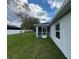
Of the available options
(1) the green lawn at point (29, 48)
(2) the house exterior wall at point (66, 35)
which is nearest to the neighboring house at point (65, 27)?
(2) the house exterior wall at point (66, 35)

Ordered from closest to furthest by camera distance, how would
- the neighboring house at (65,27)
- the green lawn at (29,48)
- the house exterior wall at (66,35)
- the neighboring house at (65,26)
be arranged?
the green lawn at (29,48) → the neighboring house at (65,26) → the neighboring house at (65,27) → the house exterior wall at (66,35)

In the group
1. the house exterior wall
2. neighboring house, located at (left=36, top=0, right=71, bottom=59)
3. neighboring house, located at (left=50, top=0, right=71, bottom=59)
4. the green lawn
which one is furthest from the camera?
the house exterior wall

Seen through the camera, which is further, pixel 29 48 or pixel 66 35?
pixel 66 35

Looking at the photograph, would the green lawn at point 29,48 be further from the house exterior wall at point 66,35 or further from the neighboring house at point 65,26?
the house exterior wall at point 66,35

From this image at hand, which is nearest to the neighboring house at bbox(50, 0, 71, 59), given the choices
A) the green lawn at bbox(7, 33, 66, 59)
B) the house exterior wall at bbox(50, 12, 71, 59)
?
the house exterior wall at bbox(50, 12, 71, 59)

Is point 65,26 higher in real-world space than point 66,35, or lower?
higher

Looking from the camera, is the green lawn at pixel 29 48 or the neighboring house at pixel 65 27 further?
the neighboring house at pixel 65 27

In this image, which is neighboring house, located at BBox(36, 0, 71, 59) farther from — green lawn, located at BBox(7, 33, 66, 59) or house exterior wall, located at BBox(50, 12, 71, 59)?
green lawn, located at BBox(7, 33, 66, 59)

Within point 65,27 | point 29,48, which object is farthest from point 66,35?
point 29,48

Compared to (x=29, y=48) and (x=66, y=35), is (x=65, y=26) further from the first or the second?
(x=29, y=48)
